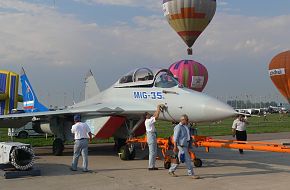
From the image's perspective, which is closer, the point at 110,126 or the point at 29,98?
the point at 110,126

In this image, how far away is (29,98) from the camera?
2061cm

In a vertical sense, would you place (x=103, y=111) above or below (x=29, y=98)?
below

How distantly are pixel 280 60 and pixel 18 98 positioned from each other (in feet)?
84.2

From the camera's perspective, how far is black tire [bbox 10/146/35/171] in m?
10.0

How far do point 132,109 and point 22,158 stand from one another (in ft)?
12.9

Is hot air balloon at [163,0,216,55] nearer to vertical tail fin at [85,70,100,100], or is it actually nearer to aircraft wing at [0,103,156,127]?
vertical tail fin at [85,70,100,100]

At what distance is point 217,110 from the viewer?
10.5 metres

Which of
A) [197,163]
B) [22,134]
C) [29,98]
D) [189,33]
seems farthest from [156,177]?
[189,33]

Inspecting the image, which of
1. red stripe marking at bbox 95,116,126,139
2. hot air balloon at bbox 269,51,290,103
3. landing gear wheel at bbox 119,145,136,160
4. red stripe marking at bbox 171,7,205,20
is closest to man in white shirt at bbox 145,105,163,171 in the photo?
landing gear wheel at bbox 119,145,136,160

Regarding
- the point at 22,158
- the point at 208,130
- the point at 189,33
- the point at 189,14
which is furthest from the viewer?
the point at 189,33

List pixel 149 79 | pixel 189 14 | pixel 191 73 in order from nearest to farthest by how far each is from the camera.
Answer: pixel 149 79, pixel 189 14, pixel 191 73

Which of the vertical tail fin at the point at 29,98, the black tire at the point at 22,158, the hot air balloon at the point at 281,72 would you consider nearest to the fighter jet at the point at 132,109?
the black tire at the point at 22,158

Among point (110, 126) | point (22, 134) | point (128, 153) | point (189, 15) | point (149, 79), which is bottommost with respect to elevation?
point (128, 153)

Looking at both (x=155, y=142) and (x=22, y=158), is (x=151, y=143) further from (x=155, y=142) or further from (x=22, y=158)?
(x=22, y=158)
